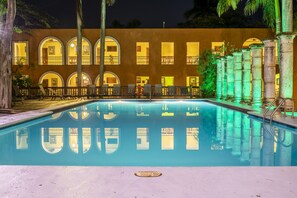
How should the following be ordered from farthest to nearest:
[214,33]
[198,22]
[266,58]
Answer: [198,22]
[214,33]
[266,58]

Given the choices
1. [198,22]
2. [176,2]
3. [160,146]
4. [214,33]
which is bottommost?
[160,146]

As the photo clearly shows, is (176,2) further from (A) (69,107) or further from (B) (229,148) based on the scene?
(B) (229,148)

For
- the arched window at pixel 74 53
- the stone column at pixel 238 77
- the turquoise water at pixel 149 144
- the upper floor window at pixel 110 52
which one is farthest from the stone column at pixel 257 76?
the arched window at pixel 74 53

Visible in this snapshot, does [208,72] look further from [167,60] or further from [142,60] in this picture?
[142,60]

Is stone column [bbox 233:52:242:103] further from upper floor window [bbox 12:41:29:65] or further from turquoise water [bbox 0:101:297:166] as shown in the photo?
upper floor window [bbox 12:41:29:65]

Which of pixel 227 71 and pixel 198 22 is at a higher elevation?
pixel 198 22

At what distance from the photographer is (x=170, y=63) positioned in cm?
2931

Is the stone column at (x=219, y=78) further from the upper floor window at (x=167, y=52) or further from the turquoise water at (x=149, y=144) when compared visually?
the turquoise water at (x=149, y=144)

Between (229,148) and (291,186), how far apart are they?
2813mm

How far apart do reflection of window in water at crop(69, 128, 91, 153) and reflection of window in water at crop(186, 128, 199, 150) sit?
1.70m

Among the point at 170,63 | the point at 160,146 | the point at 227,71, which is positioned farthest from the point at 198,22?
the point at 160,146

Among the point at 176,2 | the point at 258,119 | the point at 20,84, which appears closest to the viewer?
the point at 258,119

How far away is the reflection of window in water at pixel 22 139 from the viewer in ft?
21.3

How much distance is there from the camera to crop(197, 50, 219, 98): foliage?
2261 cm
